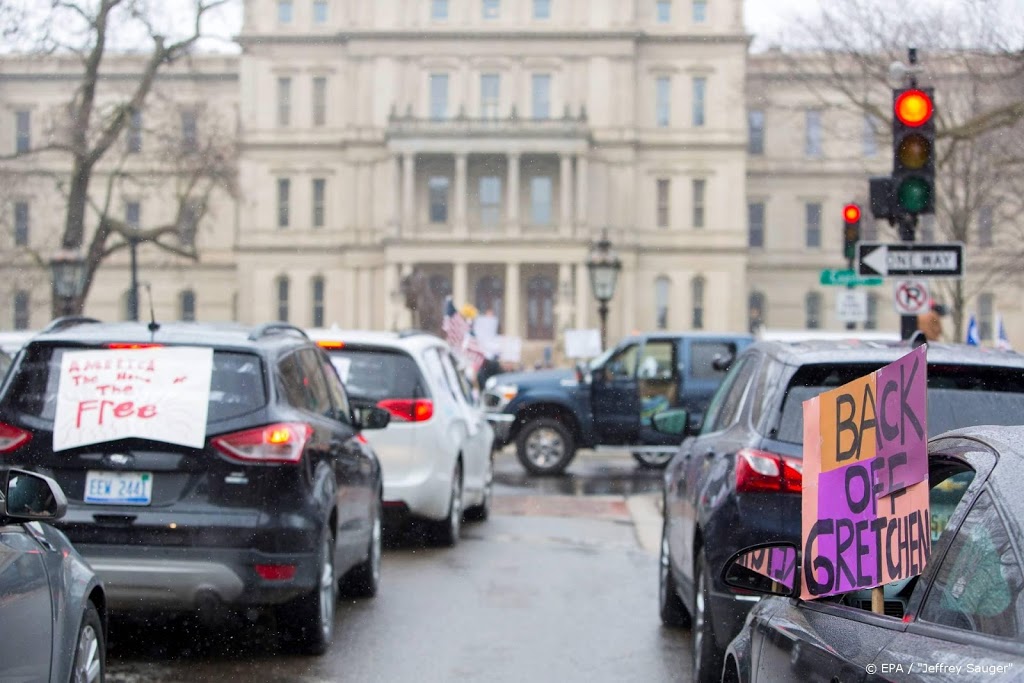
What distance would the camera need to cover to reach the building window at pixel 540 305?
8162 centimetres

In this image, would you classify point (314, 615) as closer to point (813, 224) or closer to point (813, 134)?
point (813, 134)

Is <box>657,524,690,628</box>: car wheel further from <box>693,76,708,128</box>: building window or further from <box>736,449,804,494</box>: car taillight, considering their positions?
<box>693,76,708,128</box>: building window

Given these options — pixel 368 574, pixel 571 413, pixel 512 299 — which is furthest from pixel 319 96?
pixel 368 574

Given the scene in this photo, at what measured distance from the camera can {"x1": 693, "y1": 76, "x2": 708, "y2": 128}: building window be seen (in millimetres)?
82250

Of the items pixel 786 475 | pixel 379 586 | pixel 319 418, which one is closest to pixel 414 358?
pixel 379 586

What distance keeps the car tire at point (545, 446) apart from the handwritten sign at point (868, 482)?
16.8 metres

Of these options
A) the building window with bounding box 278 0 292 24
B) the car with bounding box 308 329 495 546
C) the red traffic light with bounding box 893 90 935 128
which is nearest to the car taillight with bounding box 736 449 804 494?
the car with bounding box 308 329 495 546

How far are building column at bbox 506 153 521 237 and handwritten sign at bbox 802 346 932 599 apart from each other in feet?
250

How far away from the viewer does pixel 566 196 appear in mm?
79438

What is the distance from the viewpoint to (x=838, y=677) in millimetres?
3328

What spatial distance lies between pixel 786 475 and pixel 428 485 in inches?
227

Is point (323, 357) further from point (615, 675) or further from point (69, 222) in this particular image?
point (69, 222)

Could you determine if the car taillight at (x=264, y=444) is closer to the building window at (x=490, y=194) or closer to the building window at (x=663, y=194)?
the building window at (x=490, y=194)

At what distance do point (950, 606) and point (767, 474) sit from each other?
3.19 m
